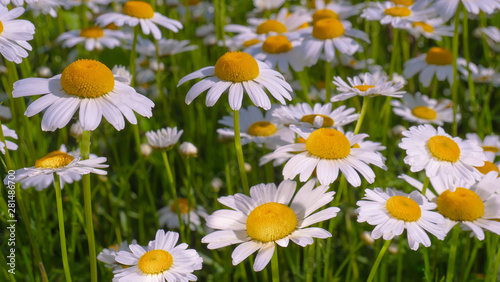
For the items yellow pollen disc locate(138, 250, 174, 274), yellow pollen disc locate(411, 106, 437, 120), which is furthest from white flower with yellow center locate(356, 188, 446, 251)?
yellow pollen disc locate(411, 106, 437, 120)

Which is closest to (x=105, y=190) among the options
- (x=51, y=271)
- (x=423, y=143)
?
(x=51, y=271)

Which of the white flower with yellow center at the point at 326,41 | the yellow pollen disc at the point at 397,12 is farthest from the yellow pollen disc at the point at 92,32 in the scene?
the yellow pollen disc at the point at 397,12

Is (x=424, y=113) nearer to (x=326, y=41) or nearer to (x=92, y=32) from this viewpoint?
(x=326, y=41)

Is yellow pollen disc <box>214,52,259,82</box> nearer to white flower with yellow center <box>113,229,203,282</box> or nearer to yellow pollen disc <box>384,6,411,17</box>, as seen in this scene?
white flower with yellow center <box>113,229,203,282</box>

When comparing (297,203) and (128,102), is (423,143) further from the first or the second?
(128,102)

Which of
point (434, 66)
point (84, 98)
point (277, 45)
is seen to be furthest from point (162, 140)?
point (434, 66)
